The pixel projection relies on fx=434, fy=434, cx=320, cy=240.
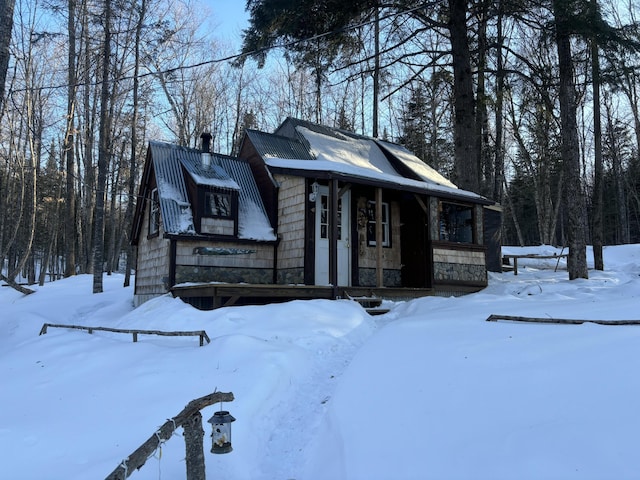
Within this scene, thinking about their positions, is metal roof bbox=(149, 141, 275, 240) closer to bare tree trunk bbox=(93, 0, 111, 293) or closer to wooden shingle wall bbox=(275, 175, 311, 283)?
wooden shingle wall bbox=(275, 175, 311, 283)

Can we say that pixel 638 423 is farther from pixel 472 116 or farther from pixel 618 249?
pixel 618 249

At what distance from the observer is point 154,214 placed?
1211cm

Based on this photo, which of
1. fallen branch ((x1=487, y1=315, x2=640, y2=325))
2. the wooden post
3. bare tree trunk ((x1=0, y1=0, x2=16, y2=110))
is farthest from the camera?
bare tree trunk ((x1=0, y1=0, x2=16, y2=110))

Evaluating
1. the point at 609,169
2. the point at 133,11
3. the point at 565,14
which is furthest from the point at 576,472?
the point at 609,169

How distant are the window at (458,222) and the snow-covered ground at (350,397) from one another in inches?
220

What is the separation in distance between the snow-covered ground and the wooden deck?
1.25m

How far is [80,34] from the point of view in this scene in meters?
19.3

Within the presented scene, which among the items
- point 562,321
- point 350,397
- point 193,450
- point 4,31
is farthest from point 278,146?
point 193,450

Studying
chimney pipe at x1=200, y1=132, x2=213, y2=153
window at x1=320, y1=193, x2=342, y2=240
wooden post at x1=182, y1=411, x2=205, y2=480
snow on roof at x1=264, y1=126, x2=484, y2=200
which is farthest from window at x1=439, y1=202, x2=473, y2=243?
wooden post at x1=182, y1=411, x2=205, y2=480

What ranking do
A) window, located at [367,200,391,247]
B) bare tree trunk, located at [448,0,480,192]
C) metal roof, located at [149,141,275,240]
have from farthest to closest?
1. bare tree trunk, located at [448,0,480,192]
2. window, located at [367,200,391,247]
3. metal roof, located at [149,141,275,240]

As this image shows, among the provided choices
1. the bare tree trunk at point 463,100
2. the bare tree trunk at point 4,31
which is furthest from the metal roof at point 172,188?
the bare tree trunk at point 463,100

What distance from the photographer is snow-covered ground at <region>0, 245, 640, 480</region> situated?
292 cm

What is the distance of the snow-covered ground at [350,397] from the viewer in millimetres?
2920

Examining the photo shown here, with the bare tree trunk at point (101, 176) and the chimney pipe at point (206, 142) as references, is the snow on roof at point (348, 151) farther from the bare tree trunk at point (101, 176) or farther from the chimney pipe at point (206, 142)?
the bare tree trunk at point (101, 176)
